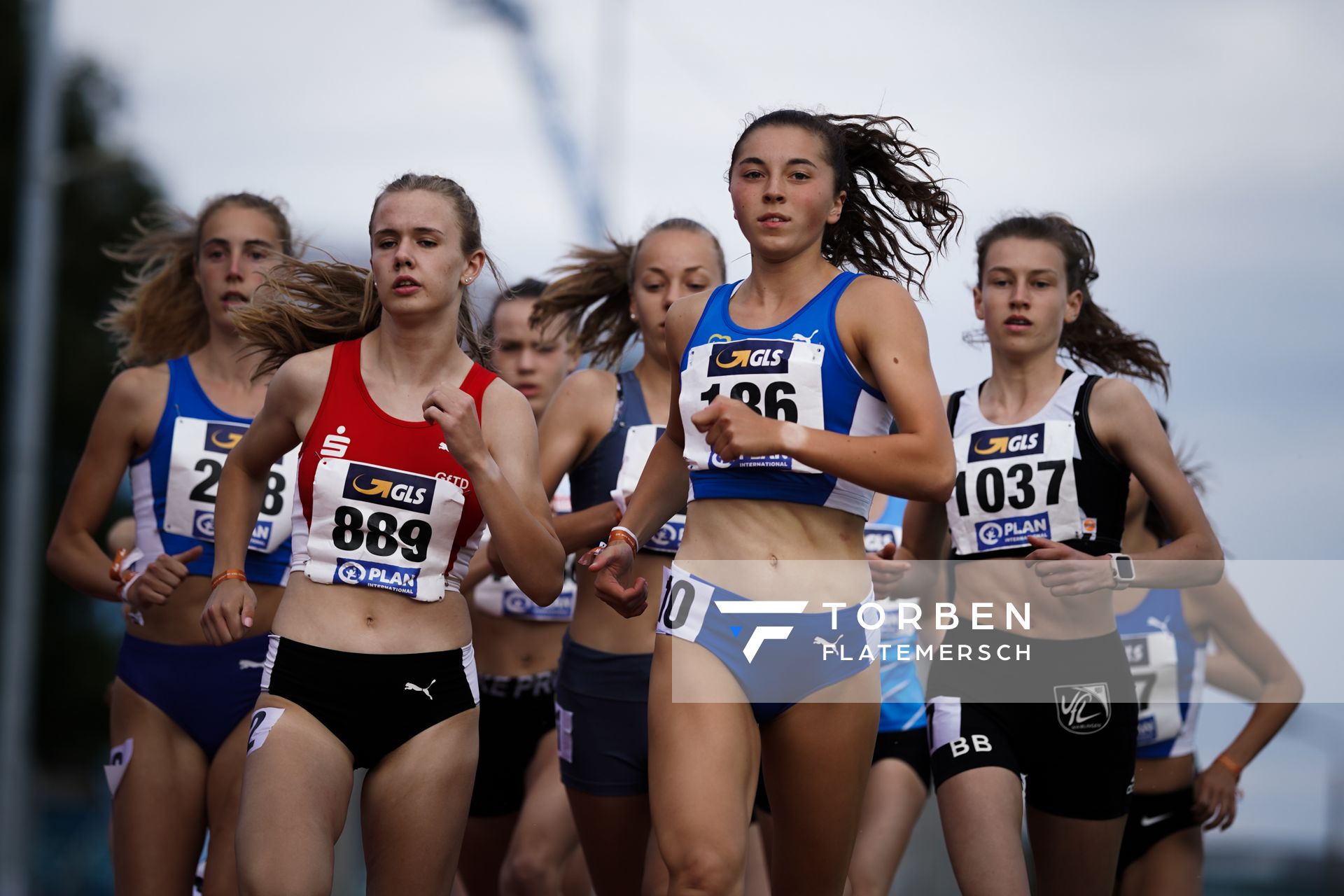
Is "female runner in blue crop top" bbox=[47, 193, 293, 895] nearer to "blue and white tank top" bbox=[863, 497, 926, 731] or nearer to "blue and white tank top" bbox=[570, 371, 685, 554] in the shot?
"blue and white tank top" bbox=[570, 371, 685, 554]

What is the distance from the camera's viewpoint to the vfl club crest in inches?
200

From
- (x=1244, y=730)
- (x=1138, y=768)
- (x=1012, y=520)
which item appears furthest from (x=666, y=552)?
(x=1244, y=730)

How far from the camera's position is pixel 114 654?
76.7ft

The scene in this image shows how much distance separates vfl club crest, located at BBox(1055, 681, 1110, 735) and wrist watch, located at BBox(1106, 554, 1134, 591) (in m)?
0.41

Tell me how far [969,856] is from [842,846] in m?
0.80

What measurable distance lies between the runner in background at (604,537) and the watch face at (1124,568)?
4.87 ft

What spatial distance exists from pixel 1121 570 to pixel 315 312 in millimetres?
2660

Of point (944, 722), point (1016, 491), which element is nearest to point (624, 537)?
point (944, 722)

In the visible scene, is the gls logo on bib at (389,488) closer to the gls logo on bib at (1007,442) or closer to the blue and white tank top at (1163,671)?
the gls logo on bib at (1007,442)

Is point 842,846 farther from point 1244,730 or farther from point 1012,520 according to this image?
point 1244,730

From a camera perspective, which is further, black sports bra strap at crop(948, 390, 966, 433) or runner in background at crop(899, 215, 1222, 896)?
black sports bra strap at crop(948, 390, 966, 433)

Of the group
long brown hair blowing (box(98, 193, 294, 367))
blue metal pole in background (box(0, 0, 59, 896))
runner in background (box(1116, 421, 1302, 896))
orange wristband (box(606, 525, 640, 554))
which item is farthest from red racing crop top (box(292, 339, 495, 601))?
blue metal pole in background (box(0, 0, 59, 896))

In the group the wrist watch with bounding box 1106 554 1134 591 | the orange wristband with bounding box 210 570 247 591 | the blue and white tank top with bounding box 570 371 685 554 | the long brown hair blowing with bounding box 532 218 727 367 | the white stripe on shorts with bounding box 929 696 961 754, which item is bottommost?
the white stripe on shorts with bounding box 929 696 961 754
